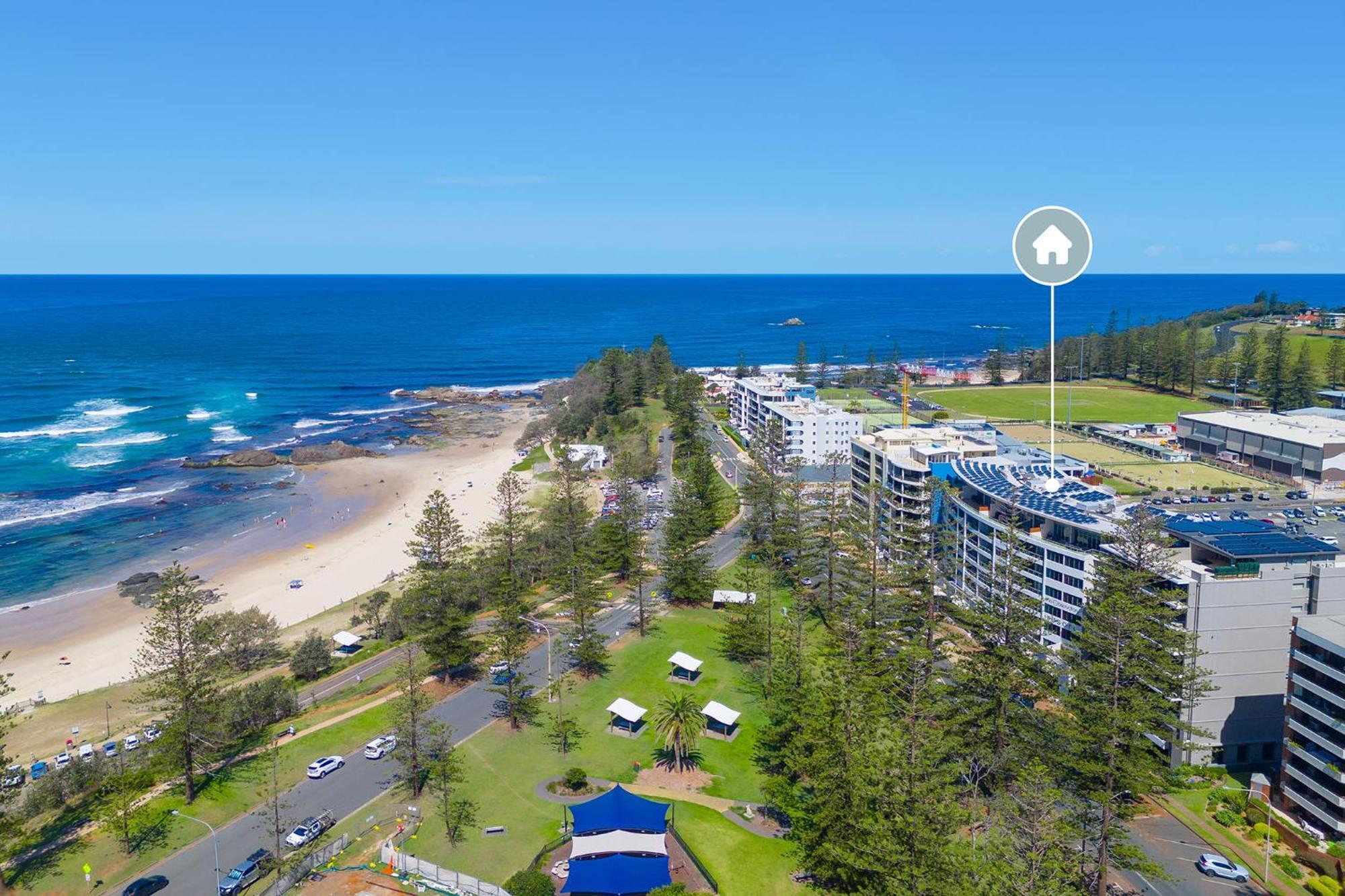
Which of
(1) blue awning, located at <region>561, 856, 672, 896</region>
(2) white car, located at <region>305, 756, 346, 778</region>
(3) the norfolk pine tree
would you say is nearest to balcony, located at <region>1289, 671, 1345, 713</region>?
(1) blue awning, located at <region>561, 856, 672, 896</region>

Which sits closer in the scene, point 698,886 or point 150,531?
point 698,886

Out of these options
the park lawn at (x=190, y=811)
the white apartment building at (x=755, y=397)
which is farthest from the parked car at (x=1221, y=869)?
the white apartment building at (x=755, y=397)

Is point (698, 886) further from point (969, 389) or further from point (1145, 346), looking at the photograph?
point (1145, 346)

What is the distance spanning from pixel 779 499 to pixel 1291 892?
124ft

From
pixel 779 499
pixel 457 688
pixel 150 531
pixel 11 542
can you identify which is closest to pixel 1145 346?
pixel 779 499

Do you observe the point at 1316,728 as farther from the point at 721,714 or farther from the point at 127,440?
the point at 127,440

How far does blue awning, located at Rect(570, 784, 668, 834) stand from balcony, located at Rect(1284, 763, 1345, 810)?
26.2 m

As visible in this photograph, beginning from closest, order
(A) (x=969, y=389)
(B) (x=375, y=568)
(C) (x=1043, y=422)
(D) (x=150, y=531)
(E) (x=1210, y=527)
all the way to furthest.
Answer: (E) (x=1210, y=527) < (B) (x=375, y=568) < (D) (x=150, y=531) < (C) (x=1043, y=422) < (A) (x=969, y=389)

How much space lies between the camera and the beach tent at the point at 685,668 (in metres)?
48.1

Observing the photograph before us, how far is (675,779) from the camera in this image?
39125mm

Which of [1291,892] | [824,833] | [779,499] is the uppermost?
[779,499]

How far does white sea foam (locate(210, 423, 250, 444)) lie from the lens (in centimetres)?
12106

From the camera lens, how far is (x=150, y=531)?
82.7 metres

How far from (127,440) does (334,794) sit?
10161 centimetres
